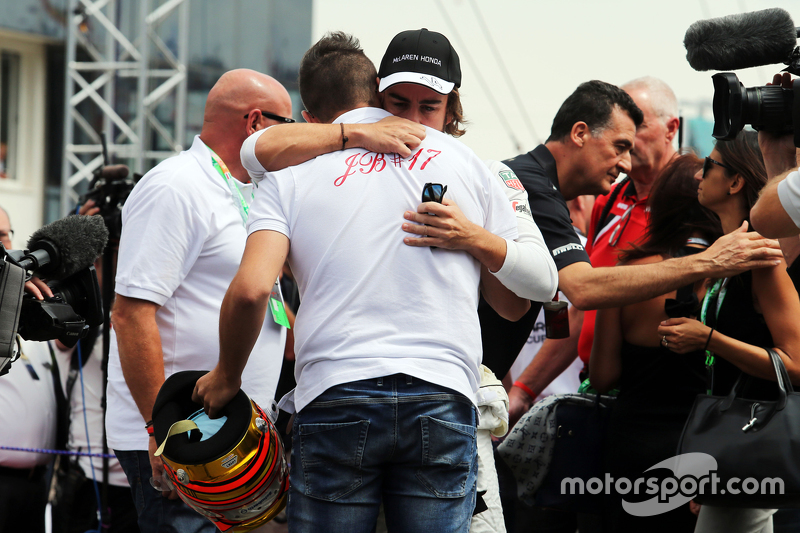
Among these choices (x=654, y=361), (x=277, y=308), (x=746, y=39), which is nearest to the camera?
(x=746, y=39)

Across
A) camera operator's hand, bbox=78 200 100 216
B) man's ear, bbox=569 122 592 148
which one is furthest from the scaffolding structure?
man's ear, bbox=569 122 592 148

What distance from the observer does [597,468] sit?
2869 mm

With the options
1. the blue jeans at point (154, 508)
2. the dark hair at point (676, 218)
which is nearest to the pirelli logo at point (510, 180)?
the dark hair at point (676, 218)

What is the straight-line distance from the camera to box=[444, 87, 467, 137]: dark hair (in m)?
2.04

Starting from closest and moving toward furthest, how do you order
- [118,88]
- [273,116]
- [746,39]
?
[746,39]
[273,116]
[118,88]

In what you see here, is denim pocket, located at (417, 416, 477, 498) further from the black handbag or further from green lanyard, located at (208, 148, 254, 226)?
green lanyard, located at (208, 148, 254, 226)

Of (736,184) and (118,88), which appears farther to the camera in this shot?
(118,88)

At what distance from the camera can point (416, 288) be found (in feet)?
5.41

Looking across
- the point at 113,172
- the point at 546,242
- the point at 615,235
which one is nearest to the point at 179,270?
the point at 546,242

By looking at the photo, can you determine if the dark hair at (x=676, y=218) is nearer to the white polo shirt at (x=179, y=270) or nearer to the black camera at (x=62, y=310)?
the white polo shirt at (x=179, y=270)

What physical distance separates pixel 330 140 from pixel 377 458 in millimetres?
697

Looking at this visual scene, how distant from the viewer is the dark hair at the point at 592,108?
301cm

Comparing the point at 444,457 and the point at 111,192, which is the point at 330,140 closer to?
the point at 444,457

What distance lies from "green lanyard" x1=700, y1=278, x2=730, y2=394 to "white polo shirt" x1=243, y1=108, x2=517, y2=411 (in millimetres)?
1179
